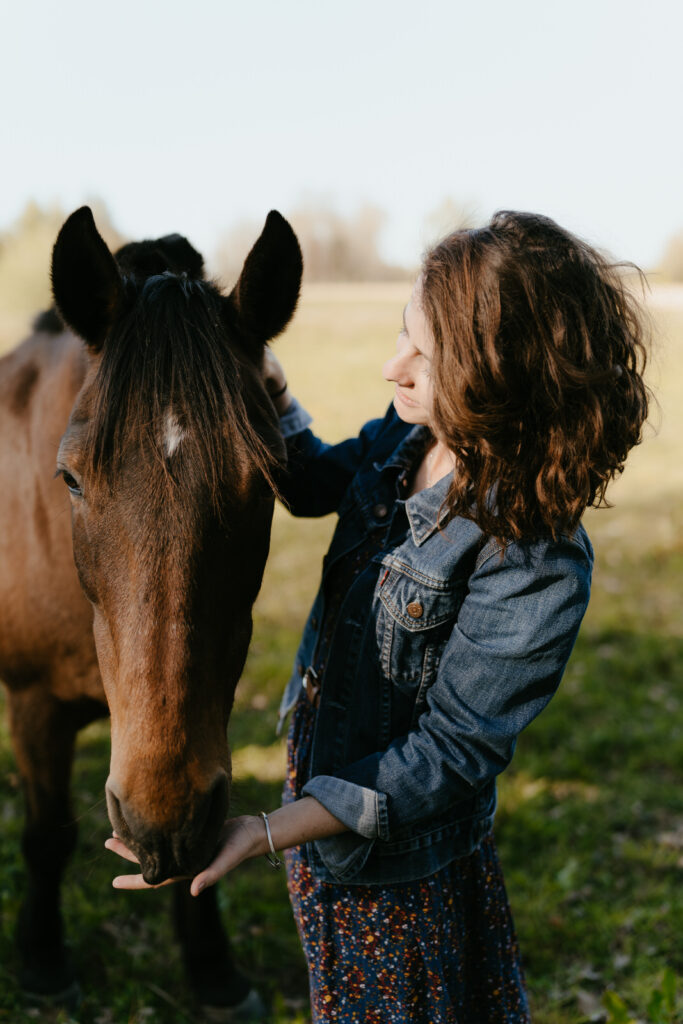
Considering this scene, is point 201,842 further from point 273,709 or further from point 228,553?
point 273,709

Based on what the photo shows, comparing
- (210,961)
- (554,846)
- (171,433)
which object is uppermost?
(171,433)

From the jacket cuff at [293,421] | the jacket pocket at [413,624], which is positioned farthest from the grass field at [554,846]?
the jacket cuff at [293,421]

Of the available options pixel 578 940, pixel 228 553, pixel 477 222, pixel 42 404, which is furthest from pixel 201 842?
pixel 578 940

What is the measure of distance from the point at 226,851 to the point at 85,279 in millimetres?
1282

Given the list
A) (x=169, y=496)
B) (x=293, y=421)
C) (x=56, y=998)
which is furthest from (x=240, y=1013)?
(x=169, y=496)

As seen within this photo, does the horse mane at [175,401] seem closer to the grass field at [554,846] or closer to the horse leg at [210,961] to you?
the grass field at [554,846]

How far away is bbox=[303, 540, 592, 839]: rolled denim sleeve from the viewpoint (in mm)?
1593

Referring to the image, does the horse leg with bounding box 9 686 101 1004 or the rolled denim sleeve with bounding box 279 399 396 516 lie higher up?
the rolled denim sleeve with bounding box 279 399 396 516

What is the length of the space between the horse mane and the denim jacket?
14.7 inches

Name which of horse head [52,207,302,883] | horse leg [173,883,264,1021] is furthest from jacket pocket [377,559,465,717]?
horse leg [173,883,264,1021]

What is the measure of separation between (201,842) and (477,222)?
146cm

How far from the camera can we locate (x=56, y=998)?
2875 mm

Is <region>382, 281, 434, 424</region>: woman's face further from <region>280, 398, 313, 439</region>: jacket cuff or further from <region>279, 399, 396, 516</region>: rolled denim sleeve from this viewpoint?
<region>280, 398, 313, 439</region>: jacket cuff

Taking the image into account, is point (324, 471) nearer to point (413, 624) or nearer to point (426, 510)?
point (426, 510)
